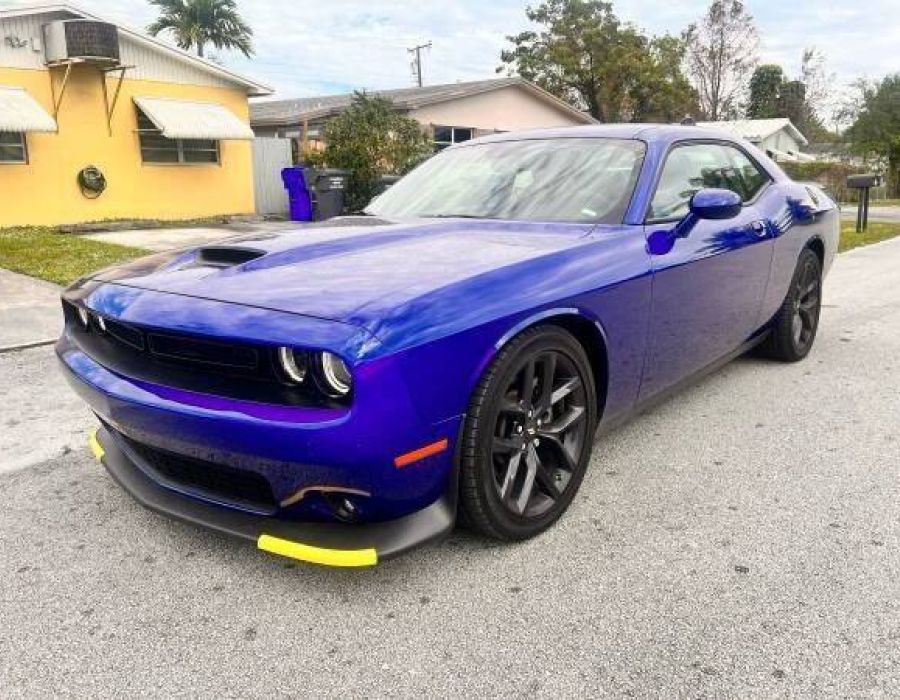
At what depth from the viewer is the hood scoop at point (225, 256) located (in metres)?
2.64

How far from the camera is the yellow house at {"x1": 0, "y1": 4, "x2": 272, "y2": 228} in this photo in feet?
43.6

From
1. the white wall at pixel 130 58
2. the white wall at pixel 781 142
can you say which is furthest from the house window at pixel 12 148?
the white wall at pixel 781 142

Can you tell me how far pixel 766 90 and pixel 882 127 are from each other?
111 feet

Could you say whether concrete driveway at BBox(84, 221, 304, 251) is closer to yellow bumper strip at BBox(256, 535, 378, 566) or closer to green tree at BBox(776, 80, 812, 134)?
yellow bumper strip at BBox(256, 535, 378, 566)

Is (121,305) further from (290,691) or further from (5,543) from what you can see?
(290,691)

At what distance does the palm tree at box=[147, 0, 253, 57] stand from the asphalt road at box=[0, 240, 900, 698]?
40741 mm

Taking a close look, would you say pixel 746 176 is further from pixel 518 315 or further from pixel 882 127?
pixel 882 127

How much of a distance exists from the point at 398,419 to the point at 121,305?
1.06 meters

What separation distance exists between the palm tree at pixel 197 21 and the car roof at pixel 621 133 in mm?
40054

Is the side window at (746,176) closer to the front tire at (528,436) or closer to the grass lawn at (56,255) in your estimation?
the front tire at (528,436)

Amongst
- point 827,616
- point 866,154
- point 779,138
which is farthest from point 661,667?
point 779,138

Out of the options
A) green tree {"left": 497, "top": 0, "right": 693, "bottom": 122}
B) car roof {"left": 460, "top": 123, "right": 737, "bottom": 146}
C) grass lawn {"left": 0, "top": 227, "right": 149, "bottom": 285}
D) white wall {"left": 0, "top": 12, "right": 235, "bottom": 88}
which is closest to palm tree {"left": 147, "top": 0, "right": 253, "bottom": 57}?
green tree {"left": 497, "top": 0, "right": 693, "bottom": 122}

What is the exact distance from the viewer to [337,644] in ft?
6.76

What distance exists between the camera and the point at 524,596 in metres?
2.27
